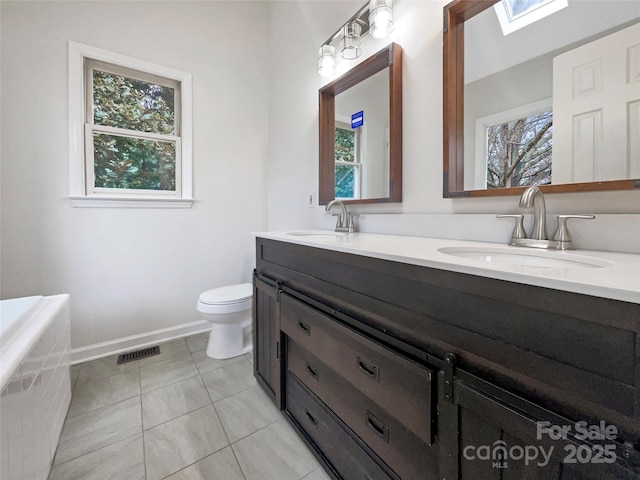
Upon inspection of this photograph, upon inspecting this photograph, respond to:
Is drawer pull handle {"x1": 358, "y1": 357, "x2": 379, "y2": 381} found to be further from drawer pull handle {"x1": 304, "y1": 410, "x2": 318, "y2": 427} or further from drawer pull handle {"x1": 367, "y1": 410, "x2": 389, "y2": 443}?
drawer pull handle {"x1": 304, "y1": 410, "x2": 318, "y2": 427}

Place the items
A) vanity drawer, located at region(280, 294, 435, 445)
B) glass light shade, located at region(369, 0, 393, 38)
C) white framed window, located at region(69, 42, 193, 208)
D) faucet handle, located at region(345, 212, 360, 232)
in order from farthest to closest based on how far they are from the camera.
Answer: white framed window, located at region(69, 42, 193, 208) < faucet handle, located at region(345, 212, 360, 232) < glass light shade, located at region(369, 0, 393, 38) < vanity drawer, located at region(280, 294, 435, 445)

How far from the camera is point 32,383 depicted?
93cm

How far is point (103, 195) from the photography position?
190 centimetres

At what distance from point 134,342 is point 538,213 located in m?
2.60

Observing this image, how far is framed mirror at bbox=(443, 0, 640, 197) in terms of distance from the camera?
2.46 ft

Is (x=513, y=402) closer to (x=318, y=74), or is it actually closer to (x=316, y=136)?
(x=316, y=136)

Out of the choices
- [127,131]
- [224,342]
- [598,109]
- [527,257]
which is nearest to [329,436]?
[527,257]

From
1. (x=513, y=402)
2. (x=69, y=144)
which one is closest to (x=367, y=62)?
(x=513, y=402)

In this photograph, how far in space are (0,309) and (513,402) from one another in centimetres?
189

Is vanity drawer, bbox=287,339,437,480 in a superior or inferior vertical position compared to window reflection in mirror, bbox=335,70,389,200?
inferior

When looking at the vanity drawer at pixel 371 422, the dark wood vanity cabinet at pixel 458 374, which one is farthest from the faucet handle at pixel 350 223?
the vanity drawer at pixel 371 422

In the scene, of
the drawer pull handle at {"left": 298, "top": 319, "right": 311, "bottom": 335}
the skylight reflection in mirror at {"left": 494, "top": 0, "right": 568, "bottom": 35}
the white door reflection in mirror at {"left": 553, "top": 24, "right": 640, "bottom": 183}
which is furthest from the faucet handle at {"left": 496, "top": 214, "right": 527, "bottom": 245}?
the drawer pull handle at {"left": 298, "top": 319, "right": 311, "bottom": 335}

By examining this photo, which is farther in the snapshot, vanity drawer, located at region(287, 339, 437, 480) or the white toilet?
the white toilet

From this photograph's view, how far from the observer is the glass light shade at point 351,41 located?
4.91ft
